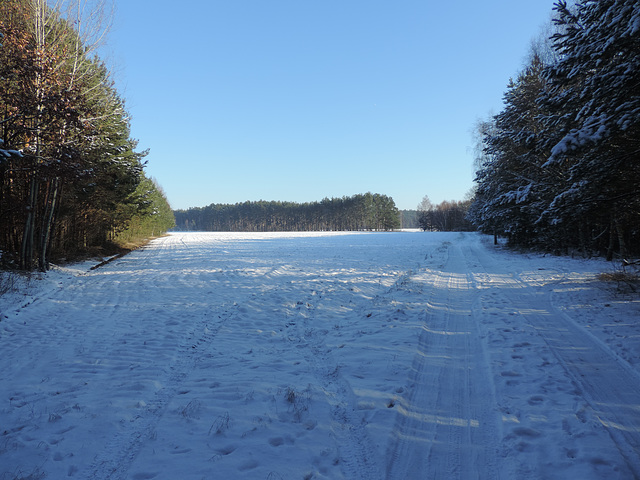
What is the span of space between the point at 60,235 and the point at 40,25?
12.6 m

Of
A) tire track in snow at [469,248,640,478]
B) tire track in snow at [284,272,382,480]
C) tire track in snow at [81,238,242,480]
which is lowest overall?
tire track in snow at [81,238,242,480]

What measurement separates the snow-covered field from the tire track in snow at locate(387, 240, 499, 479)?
2 cm

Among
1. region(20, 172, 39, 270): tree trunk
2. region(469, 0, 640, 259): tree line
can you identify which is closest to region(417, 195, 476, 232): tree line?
region(469, 0, 640, 259): tree line

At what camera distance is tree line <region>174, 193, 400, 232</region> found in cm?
11381

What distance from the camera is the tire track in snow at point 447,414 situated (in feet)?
9.39

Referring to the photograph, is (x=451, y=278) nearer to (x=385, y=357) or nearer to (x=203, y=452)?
(x=385, y=357)

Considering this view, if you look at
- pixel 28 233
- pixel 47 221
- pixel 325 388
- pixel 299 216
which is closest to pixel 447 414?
pixel 325 388

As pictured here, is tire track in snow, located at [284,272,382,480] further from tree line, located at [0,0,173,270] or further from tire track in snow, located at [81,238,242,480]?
tree line, located at [0,0,173,270]

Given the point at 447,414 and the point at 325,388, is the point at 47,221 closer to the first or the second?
the point at 325,388

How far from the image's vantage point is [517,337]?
19.2 ft

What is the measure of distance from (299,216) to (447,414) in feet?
448

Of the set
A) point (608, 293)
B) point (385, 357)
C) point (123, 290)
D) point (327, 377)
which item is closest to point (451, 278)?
point (608, 293)

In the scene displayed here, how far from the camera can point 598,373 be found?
4.38m

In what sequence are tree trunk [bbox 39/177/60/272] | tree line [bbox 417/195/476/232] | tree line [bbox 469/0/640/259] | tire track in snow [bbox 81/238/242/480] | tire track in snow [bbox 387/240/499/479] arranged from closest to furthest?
tire track in snow [bbox 387/240/499/479]
tire track in snow [bbox 81/238/242/480]
tree line [bbox 469/0/640/259]
tree trunk [bbox 39/177/60/272]
tree line [bbox 417/195/476/232]
